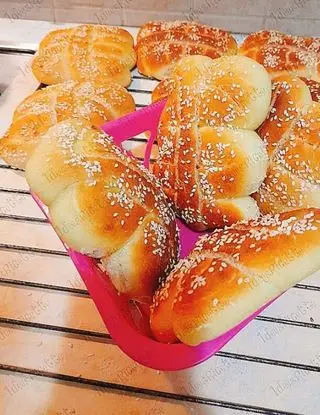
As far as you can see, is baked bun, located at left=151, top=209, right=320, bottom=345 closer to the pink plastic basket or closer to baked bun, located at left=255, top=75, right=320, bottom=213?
the pink plastic basket

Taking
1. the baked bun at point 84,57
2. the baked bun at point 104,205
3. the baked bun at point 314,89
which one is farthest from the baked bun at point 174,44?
the baked bun at point 104,205

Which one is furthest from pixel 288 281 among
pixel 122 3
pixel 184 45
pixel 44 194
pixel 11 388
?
pixel 122 3

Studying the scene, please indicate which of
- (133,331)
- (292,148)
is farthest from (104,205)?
(292,148)

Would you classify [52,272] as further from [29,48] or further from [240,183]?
[29,48]

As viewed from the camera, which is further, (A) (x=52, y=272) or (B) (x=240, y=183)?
(A) (x=52, y=272)

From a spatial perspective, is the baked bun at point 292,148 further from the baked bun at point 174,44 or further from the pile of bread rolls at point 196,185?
the baked bun at point 174,44

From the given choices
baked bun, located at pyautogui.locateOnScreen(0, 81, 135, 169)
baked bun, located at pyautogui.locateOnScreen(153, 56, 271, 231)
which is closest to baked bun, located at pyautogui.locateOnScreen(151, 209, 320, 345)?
baked bun, located at pyautogui.locateOnScreen(153, 56, 271, 231)
